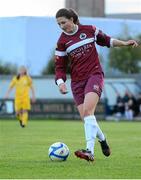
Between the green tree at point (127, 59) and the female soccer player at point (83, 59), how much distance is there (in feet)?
135

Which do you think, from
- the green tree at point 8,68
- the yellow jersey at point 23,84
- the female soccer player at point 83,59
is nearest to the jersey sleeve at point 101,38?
the female soccer player at point 83,59

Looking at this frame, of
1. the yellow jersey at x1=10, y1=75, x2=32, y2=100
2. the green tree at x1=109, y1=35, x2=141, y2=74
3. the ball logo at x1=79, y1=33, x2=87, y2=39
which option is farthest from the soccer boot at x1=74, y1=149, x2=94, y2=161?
the green tree at x1=109, y1=35, x2=141, y2=74

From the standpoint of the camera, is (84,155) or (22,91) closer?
(84,155)

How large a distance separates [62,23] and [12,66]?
40023 mm

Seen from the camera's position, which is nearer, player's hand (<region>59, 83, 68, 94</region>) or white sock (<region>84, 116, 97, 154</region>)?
white sock (<region>84, 116, 97, 154</region>)

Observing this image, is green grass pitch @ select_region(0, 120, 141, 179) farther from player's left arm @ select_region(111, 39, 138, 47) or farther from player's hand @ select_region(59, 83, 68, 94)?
player's left arm @ select_region(111, 39, 138, 47)

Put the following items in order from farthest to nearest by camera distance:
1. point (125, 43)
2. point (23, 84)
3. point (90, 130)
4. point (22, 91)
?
1. point (22, 91)
2. point (23, 84)
3. point (125, 43)
4. point (90, 130)

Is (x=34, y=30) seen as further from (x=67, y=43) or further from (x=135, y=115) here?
(x=67, y=43)

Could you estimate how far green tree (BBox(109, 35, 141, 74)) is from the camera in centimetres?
5400

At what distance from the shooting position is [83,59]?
12562mm

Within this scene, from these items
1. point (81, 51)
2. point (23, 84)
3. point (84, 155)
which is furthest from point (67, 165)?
point (23, 84)

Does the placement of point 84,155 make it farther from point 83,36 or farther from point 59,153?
point 83,36

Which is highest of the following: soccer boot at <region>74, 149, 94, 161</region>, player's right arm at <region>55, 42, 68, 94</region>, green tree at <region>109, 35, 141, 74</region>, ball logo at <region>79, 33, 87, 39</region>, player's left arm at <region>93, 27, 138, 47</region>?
ball logo at <region>79, 33, 87, 39</region>

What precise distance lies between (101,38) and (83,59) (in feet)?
1.74
